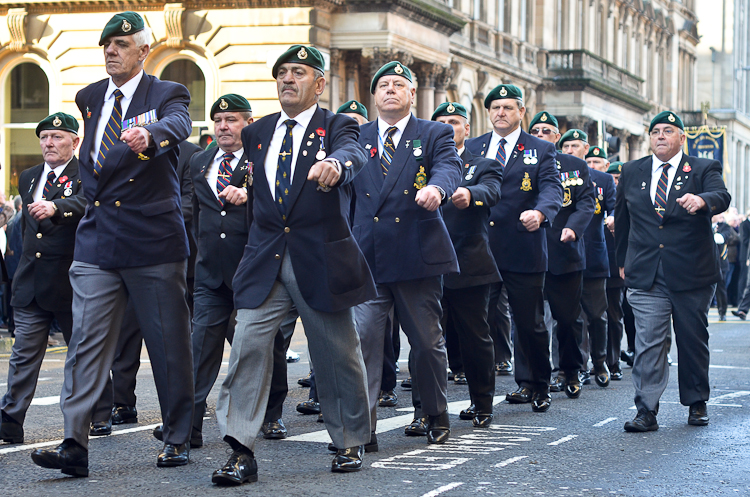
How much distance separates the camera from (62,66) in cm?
2630

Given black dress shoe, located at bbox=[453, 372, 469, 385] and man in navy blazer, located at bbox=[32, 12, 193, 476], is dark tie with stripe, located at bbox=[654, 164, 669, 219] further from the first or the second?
man in navy blazer, located at bbox=[32, 12, 193, 476]

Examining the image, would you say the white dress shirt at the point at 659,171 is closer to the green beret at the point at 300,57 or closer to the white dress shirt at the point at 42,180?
the green beret at the point at 300,57

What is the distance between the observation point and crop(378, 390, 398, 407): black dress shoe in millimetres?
8906

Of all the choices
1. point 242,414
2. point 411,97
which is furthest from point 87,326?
point 411,97

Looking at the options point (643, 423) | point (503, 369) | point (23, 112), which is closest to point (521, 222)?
point (643, 423)

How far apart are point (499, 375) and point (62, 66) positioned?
1785 centimetres

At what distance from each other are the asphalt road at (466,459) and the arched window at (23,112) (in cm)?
1876

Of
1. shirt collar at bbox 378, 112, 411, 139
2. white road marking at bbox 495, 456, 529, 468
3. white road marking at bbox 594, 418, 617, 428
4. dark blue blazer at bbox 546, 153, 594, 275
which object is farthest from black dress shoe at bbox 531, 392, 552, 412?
shirt collar at bbox 378, 112, 411, 139

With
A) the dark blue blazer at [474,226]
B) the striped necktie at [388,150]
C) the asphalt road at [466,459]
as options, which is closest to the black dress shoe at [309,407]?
the asphalt road at [466,459]

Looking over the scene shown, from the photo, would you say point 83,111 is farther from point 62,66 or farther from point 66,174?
point 62,66

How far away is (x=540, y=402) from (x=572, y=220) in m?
1.80

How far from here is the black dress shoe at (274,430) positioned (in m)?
7.25

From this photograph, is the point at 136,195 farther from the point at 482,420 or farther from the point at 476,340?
the point at 482,420

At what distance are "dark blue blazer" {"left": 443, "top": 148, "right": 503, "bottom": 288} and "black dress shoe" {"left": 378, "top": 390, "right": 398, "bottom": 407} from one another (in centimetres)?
149
